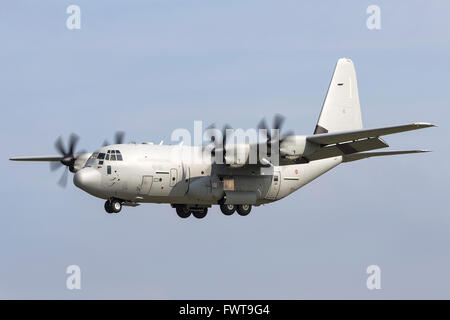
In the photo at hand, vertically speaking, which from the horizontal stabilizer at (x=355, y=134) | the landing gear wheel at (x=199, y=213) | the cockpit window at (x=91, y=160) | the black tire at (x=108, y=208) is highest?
the horizontal stabilizer at (x=355, y=134)

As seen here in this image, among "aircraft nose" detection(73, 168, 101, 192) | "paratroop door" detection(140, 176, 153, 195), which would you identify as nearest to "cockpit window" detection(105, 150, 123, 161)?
"aircraft nose" detection(73, 168, 101, 192)

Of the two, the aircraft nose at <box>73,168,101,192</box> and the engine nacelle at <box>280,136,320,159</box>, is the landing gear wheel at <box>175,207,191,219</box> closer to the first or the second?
the aircraft nose at <box>73,168,101,192</box>

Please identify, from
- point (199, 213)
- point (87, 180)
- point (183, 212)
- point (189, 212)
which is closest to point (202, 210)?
point (199, 213)

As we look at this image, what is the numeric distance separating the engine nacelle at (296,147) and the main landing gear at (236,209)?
3327 millimetres

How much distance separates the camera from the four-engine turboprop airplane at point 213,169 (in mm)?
35250

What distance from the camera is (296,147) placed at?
35750mm

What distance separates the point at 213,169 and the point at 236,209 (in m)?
2.11

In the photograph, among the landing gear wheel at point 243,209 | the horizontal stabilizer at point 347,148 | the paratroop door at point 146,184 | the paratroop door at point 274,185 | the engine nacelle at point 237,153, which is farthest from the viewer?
the paratroop door at point 274,185

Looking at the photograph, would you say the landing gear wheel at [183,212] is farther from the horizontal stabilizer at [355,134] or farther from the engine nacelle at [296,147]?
the horizontal stabilizer at [355,134]

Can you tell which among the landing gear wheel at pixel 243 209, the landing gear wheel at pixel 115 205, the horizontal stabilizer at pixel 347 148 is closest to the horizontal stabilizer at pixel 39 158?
the landing gear wheel at pixel 115 205

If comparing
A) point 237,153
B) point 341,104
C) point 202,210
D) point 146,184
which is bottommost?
point 202,210

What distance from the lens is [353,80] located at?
41469 mm

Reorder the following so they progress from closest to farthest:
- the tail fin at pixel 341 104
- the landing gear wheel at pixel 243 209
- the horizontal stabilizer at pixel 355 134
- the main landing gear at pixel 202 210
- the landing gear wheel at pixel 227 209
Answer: the horizontal stabilizer at pixel 355 134, the landing gear wheel at pixel 227 209, the main landing gear at pixel 202 210, the landing gear wheel at pixel 243 209, the tail fin at pixel 341 104

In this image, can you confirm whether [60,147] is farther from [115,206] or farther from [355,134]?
[355,134]
